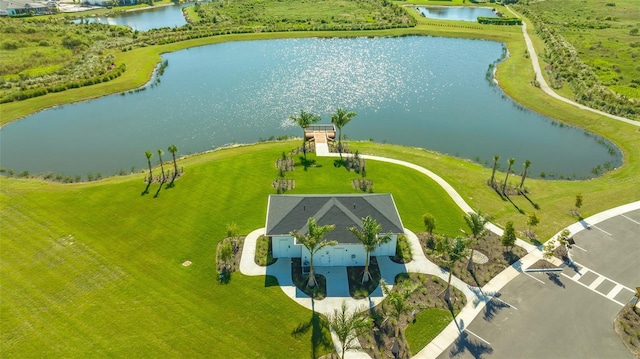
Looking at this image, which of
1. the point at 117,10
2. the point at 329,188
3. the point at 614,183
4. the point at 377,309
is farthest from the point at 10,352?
the point at 117,10

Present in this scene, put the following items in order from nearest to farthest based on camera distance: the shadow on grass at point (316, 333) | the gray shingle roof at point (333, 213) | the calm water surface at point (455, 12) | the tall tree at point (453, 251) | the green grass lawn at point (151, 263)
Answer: the shadow on grass at point (316, 333) < the green grass lawn at point (151, 263) < the tall tree at point (453, 251) < the gray shingle roof at point (333, 213) < the calm water surface at point (455, 12)

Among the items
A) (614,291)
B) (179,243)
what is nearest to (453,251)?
(614,291)

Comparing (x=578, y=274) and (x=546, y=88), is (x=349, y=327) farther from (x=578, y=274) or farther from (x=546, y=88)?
(x=546, y=88)

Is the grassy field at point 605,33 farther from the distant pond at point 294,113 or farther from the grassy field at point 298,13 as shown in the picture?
the grassy field at point 298,13

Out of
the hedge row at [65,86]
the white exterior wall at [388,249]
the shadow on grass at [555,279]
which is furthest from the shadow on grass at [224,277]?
the hedge row at [65,86]

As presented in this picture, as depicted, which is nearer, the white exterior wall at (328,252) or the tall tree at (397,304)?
the tall tree at (397,304)

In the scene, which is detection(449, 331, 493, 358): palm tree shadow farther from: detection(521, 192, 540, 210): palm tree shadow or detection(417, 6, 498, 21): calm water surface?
detection(417, 6, 498, 21): calm water surface

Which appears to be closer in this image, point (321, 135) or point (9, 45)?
point (321, 135)
